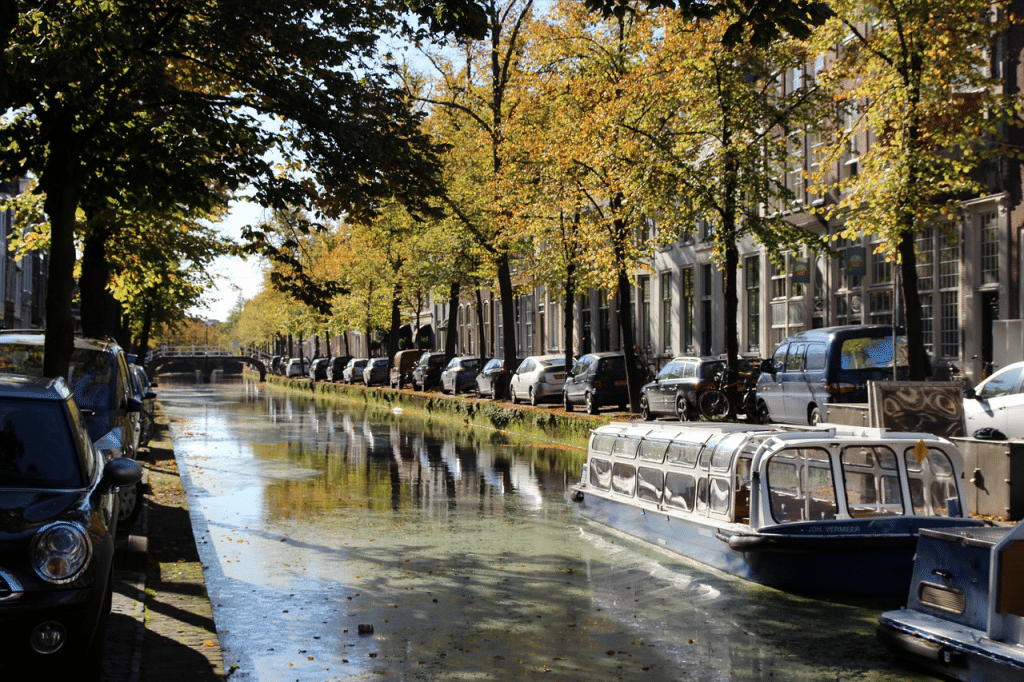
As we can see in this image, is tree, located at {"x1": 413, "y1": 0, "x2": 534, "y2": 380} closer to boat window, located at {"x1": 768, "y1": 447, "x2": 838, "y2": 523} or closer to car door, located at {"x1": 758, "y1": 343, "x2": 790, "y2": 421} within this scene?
car door, located at {"x1": 758, "y1": 343, "x2": 790, "y2": 421}

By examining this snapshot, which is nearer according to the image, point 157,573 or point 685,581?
point 157,573

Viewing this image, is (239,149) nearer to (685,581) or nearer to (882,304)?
(685,581)

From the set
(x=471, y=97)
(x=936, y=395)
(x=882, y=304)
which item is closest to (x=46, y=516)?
(x=936, y=395)

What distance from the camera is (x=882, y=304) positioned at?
3238 cm

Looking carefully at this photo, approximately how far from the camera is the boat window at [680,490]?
1322 centimetres

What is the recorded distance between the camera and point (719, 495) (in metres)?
12.5

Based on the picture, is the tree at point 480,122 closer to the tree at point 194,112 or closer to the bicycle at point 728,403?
the bicycle at point 728,403

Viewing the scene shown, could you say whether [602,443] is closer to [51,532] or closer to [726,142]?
[51,532]

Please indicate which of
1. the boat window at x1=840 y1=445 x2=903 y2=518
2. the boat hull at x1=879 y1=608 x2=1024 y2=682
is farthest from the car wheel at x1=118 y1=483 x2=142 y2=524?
the boat hull at x1=879 y1=608 x2=1024 y2=682

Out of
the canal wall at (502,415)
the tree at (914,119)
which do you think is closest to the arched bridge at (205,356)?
the canal wall at (502,415)

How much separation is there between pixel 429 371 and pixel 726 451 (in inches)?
1727

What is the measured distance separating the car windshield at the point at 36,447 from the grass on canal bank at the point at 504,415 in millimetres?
19049

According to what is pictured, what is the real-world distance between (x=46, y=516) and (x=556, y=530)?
9645 mm

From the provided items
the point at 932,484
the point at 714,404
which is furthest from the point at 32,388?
the point at 714,404
